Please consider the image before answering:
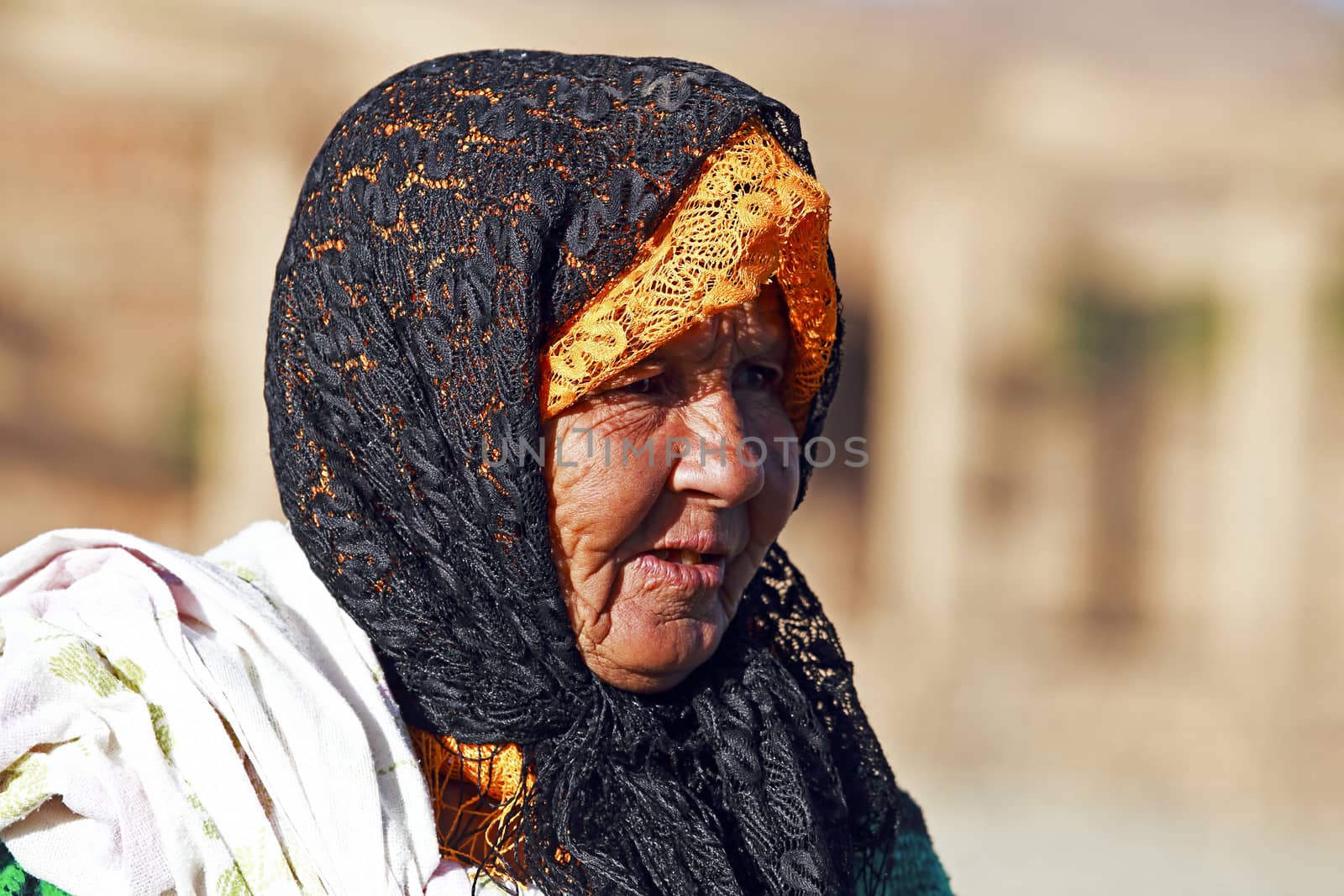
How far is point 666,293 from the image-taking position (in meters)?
1.83

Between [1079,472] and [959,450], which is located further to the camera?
[1079,472]

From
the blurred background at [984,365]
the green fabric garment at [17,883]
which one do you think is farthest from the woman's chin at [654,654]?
the blurred background at [984,365]

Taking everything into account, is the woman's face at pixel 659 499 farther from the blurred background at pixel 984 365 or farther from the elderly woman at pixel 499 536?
the blurred background at pixel 984 365

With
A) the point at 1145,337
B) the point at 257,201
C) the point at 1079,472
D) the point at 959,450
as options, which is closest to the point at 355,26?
the point at 257,201

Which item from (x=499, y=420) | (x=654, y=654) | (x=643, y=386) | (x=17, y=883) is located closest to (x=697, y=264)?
(x=643, y=386)

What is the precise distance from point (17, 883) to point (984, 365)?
32.7 ft

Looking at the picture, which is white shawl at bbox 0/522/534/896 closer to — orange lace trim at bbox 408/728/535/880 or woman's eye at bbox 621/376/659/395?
orange lace trim at bbox 408/728/535/880

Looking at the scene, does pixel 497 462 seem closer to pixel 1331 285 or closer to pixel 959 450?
pixel 959 450

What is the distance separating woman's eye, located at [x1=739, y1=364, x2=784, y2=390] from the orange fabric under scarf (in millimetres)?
124

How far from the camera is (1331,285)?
35.1 ft

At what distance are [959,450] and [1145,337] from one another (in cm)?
434

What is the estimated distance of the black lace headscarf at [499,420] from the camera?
1.81 metres

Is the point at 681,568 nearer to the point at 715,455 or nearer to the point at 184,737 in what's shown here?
the point at 715,455

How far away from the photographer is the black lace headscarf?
5.93ft
